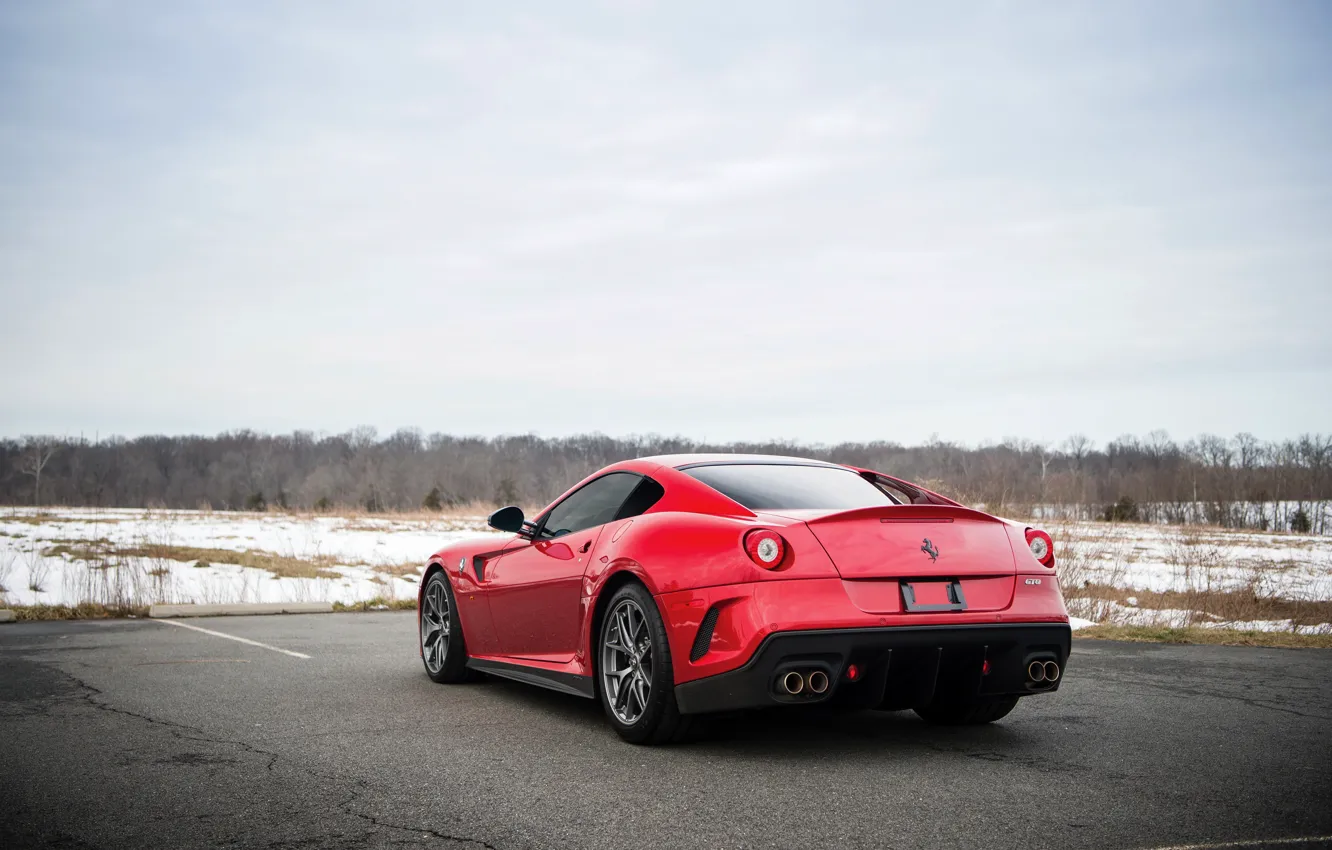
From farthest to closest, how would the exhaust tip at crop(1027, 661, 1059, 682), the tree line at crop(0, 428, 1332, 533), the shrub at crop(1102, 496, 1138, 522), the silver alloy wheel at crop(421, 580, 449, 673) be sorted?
the tree line at crop(0, 428, 1332, 533), the shrub at crop(1102, 496, 1138, 522), the silver alloy wheel at crop(421, 580, 449, 673), the exhaust tip at crop(1027, 661, 1059, 682)

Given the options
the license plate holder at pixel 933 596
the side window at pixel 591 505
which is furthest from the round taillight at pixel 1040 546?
the side window at pixel 591 505

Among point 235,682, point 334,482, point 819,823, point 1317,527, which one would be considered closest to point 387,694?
point 235,682

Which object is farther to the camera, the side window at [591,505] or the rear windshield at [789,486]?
the side window at [591,505]

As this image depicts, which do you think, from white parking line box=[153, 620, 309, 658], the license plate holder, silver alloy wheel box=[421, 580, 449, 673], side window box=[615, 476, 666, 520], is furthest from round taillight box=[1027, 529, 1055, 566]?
white parking line box=[153, 620, 309, 658]

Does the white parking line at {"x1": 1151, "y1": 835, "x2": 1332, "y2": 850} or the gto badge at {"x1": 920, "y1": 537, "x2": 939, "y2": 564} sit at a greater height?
the gto badge at {"x1": 920, "y1": 537, "x2": 939, "y2": 564}

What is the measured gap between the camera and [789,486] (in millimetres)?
5262

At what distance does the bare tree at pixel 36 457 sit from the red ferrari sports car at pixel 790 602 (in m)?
116

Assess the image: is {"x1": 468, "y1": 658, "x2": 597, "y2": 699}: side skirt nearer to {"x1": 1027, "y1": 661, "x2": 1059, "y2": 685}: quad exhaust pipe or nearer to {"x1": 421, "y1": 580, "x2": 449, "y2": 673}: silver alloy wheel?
{"x1": 421, "y1": 580, "x2": 449, "y2": 673}: silver alloy wheel

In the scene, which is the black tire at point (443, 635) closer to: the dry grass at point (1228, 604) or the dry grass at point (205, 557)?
the dry grass at point (1228, 604)

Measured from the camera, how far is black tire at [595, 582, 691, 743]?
4574 mm

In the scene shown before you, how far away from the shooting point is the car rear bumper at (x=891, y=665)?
423 cm

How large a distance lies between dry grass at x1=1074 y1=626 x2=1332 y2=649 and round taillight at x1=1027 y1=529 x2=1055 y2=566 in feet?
18.1

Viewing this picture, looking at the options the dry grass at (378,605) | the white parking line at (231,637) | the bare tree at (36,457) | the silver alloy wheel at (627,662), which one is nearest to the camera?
the silver alloy wheel at (627,662)

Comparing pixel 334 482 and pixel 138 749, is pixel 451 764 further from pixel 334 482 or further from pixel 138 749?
pixel 334 482
